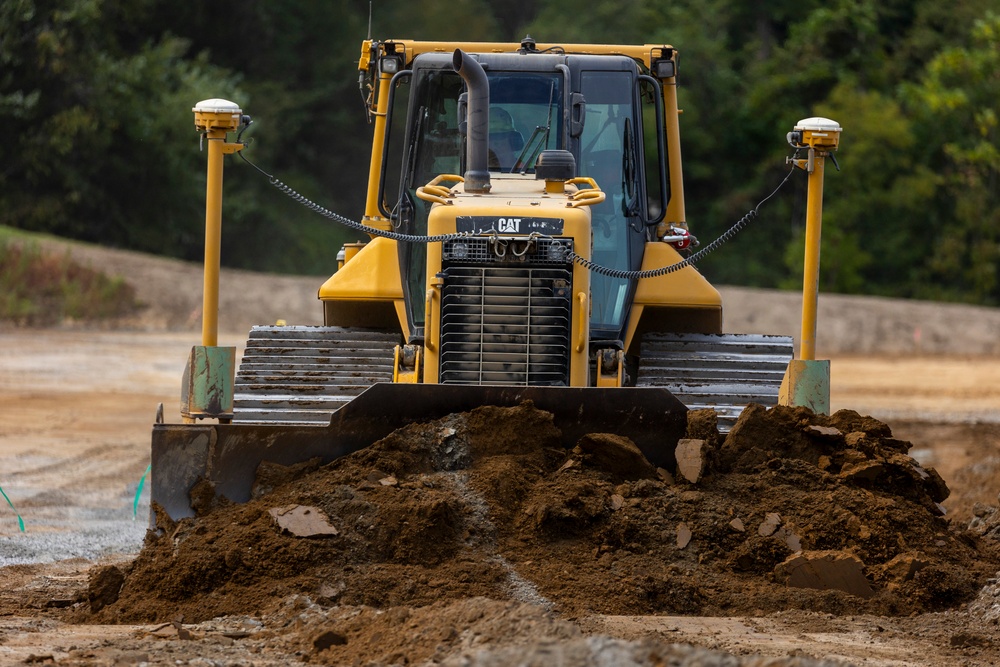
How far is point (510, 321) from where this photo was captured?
23.9 feet

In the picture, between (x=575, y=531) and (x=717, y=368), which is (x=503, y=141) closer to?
(x=717, y=368)

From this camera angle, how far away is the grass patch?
23.1 m

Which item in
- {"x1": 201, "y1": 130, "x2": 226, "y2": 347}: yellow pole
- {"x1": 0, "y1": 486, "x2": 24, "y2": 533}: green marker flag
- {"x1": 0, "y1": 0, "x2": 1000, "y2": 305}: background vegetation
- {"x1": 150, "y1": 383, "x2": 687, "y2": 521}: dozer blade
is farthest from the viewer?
{"x1": 0, "y1": 0, "x2": 1000, "y2": 305}: background vegetation

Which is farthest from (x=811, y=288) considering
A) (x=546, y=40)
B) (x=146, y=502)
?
(x=546, y=40)

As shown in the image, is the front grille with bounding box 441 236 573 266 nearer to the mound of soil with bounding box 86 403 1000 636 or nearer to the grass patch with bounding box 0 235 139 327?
the mound of soil with bounding box 86 403 1000 636

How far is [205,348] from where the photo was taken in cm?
770

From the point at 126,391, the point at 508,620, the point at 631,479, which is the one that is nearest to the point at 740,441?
the point at 631,479

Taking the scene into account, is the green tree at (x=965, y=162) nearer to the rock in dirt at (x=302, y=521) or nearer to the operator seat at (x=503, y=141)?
the operator seat at (x=503, y=141)

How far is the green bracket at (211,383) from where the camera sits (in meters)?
7.69

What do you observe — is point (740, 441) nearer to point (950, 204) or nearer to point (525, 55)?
point (525, 55)

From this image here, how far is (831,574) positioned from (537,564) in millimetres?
1364

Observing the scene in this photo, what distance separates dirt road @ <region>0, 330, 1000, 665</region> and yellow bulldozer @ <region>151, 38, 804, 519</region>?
4.01 feet

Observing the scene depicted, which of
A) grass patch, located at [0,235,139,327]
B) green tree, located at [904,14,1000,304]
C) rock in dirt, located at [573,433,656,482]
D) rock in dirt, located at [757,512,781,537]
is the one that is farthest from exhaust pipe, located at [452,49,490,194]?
green tree, located at [904,14,1000,304]

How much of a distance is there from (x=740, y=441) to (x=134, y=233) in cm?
2682
